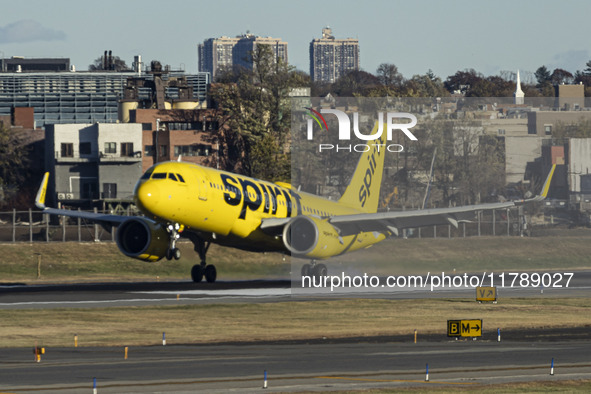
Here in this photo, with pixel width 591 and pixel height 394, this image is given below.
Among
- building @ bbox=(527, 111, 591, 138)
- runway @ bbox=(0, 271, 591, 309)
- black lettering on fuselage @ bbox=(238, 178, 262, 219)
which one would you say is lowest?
runway @ bbox=(0, 271, 591, 309)

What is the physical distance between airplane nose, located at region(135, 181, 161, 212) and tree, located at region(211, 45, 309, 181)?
69136mm

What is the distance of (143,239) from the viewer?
58000mm

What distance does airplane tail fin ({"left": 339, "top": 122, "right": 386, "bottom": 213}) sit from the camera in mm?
69312

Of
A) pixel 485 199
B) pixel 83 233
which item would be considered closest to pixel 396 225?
pixel 485 199

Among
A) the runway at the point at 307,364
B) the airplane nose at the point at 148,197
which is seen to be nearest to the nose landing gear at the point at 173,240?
the airplane nose at the point at 148,197

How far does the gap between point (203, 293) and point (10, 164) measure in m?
83.2

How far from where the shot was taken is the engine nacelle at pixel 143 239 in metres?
57.1

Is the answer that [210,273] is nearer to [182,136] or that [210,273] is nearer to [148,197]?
[148,197]

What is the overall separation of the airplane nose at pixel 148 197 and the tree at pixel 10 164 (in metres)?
81.2

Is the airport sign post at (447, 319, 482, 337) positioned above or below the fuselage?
below

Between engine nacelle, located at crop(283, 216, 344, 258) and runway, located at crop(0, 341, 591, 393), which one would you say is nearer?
runway, located at crop(0, 341, 591, 393)

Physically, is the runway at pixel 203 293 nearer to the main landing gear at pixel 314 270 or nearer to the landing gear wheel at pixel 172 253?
the main landing gear at pixel 314 270

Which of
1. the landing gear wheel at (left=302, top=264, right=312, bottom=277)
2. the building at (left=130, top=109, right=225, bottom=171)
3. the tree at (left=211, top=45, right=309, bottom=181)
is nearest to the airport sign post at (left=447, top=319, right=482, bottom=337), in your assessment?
the landing gear wheel at (left=302, top=264, right=312, bottom=277)

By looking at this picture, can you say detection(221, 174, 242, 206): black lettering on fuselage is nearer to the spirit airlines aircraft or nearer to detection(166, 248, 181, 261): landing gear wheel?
the spirit airlines aircraft
